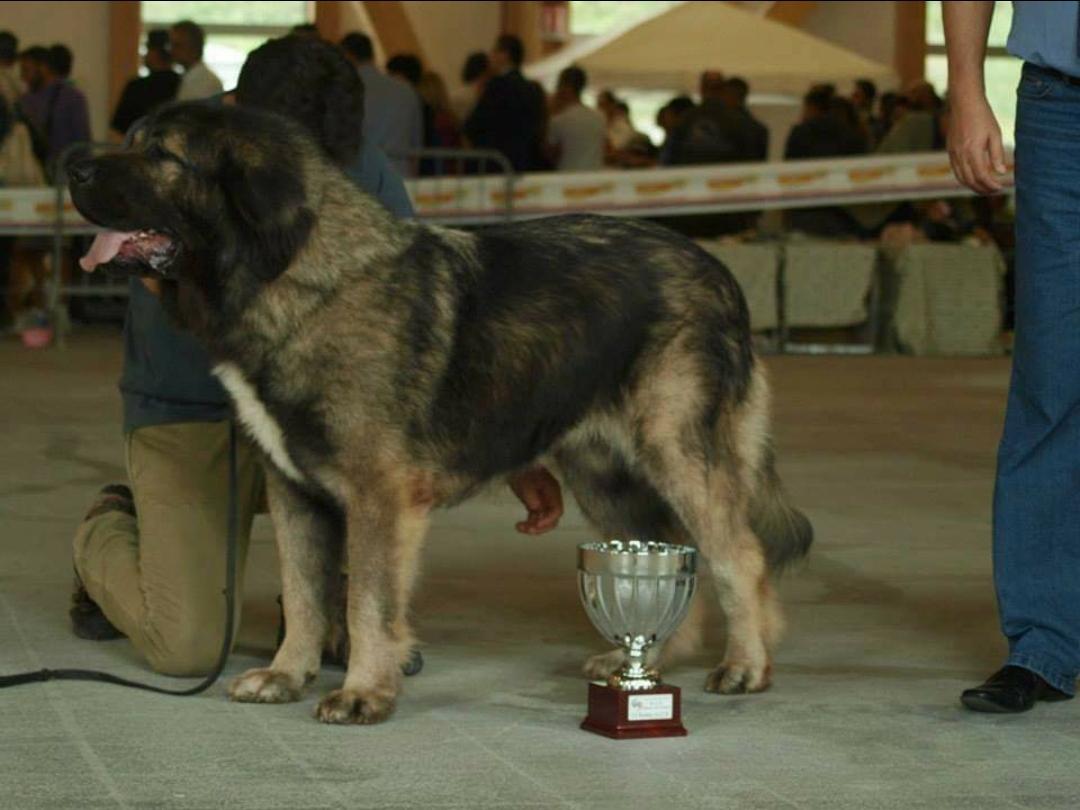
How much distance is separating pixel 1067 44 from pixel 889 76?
51.3 ft

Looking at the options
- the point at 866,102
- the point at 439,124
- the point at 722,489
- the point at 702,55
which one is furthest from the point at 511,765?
the point at 866,102

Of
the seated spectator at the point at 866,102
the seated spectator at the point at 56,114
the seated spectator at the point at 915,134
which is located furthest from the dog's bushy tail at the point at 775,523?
the seated spectator at the point at 866,102

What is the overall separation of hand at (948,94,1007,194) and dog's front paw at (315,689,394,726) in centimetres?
168

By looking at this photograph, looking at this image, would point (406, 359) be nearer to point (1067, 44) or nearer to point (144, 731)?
point (144, 731)

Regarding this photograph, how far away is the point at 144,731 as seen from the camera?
4266 mm

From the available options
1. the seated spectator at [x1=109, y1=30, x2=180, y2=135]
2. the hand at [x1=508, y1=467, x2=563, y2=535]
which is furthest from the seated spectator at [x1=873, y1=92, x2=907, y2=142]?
the hand at [x1=508, y1=467, x2=563, y2=535]

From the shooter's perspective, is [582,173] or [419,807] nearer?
[419,807]

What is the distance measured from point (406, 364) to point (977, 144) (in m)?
1.29

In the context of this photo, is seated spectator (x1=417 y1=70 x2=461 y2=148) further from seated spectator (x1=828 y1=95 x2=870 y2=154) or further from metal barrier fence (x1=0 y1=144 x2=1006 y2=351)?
seated spectator (x1=828 y1=95 x2=870 y2=154)

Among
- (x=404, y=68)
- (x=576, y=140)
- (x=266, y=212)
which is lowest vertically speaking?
(x=576, y=140)

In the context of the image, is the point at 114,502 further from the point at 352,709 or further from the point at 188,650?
the point at 352,709

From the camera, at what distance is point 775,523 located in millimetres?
4984

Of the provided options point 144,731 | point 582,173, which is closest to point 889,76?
point 582,173

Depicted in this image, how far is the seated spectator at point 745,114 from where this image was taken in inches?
612
